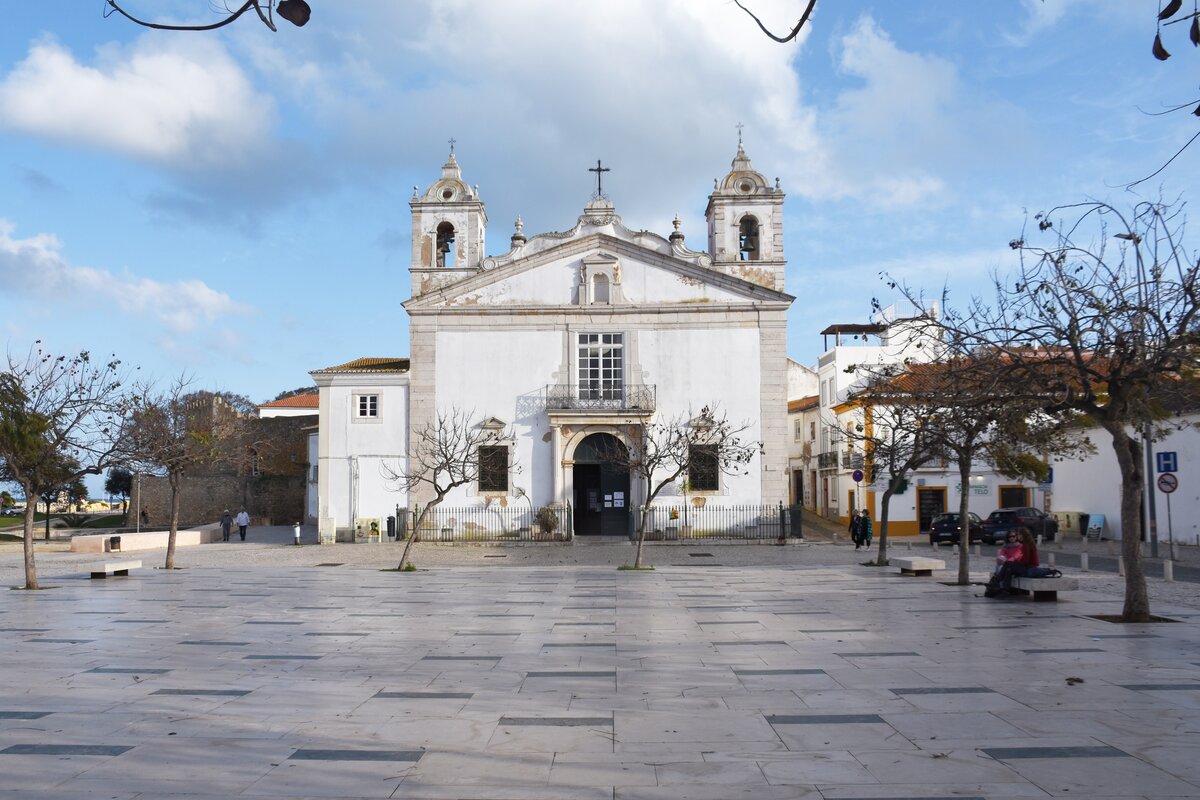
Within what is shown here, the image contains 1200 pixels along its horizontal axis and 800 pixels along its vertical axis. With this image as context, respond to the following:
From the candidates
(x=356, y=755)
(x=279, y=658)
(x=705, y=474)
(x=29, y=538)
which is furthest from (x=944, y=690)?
Answer: (x=705, y=474)

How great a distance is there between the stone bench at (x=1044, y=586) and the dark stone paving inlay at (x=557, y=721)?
989 centimetres

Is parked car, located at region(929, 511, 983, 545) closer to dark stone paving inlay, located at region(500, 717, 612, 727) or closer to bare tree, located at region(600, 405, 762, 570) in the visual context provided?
bare tree, located at region(600, 405, 762, 570)

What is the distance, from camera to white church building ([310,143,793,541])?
35781mm

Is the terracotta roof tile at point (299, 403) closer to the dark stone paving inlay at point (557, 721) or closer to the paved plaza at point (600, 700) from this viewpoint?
the paved plaza at point (600, 700)

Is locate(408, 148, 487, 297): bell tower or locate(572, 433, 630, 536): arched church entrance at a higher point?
locate(408, 148, 487, 297): bell tower

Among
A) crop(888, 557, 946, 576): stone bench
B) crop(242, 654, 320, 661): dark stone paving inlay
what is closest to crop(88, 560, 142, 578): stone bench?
crop(242, 654, 320, 661): dark stone paving inlay

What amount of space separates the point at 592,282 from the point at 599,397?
4196 mm

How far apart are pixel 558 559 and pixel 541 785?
74.2 ft

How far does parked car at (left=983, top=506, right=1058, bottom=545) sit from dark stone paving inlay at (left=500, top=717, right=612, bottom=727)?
2853 centimetres

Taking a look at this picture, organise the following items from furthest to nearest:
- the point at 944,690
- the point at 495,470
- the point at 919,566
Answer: the point at 495,470, the point at 919,566, the point at 944,690

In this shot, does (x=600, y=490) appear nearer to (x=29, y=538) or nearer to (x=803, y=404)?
(x=803, y=404)

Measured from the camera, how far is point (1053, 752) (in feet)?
20.1

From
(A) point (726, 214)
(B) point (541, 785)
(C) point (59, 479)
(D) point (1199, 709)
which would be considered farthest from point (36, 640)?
(A) point (726, 214)

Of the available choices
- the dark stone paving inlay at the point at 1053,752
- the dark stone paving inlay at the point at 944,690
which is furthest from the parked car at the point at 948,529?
the dark stone paving inlay at the point at 1053,752
